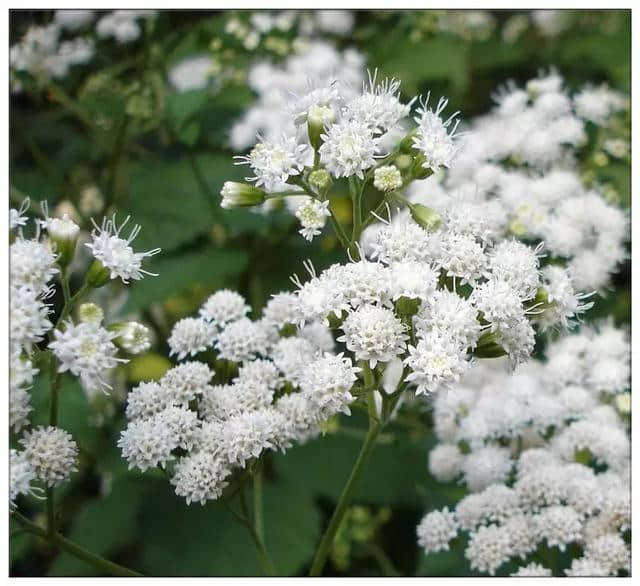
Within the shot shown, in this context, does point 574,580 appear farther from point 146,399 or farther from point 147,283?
point 147,283

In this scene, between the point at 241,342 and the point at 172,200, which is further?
the point at 172,200

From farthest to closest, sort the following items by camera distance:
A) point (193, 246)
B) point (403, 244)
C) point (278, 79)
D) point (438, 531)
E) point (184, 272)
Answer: point (193, 246)
point (278, 79)
point (184, 272)
point (438, 531)
point (403, 244)

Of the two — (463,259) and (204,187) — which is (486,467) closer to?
(463,259)

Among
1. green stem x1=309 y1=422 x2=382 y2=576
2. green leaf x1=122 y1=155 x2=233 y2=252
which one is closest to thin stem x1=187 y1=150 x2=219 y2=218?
green leaf x1=122 y1=155 x2=233 y2=252

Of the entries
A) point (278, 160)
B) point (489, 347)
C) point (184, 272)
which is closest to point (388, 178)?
point (278, 160)

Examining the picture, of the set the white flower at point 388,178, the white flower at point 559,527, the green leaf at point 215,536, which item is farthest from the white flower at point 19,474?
the white flower at point 559,527

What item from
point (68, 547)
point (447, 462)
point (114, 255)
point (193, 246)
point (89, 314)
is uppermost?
point (193, 246)
